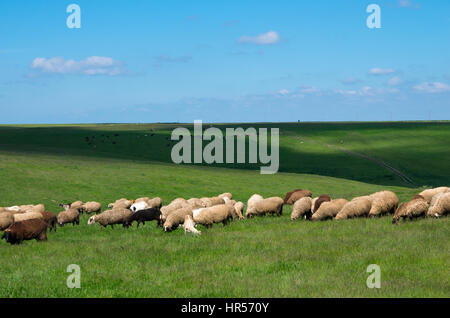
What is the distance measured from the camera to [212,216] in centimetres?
2008

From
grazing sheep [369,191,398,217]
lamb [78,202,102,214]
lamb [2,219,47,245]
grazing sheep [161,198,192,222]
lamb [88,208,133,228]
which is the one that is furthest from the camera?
lamb [78,202,102,214]

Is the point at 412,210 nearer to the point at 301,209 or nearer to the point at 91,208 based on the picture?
the point at 301,209

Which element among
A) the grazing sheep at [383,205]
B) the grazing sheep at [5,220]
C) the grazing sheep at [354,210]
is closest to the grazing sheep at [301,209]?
the grazing sheep at [354,210]

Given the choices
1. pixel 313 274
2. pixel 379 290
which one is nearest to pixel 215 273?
pixel 313 274

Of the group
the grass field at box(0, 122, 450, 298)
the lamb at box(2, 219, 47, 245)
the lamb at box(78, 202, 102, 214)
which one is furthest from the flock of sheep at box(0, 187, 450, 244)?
the lamb at box(78, 202, 102, 214)

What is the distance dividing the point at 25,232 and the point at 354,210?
42.9 feet

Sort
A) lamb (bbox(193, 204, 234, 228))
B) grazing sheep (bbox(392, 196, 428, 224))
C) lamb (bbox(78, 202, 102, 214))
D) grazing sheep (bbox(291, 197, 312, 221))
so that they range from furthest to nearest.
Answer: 1. lamb (bbox(78, 202, 102, 214))
2. grazing sheep (bbox(291, 197, 312, 221))
3. lamb (bbox(193, 204, 234, 228))
4. grazing sheep (bbox(392, 196, 428, 224))

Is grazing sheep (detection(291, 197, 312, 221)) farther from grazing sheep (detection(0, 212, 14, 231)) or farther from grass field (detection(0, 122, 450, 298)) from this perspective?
grazing sheep (detection(0, 212, 14, 231))

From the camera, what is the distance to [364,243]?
14289 mm

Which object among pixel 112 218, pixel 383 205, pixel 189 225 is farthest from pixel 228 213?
pixel 383 205

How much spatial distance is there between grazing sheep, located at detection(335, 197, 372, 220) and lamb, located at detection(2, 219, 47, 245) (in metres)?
11.9

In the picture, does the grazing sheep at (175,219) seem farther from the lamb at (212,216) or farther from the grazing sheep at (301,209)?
the grazing sheep at (301,209)

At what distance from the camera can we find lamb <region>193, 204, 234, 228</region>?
20.0 meters

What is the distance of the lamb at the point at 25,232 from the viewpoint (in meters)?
17.1
